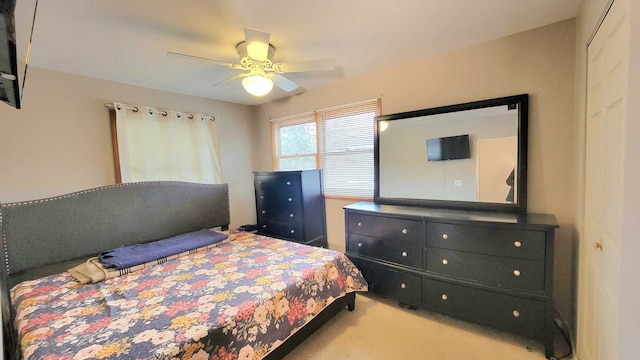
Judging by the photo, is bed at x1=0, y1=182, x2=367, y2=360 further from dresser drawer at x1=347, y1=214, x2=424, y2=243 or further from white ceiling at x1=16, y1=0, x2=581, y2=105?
white ceiling at x1=16, y1=0, x2=581, y2=105

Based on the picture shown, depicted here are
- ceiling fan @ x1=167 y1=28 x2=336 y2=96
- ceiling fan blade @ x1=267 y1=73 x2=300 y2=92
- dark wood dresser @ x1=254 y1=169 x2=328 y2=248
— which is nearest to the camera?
ceiling fan @ x1=167 y1=28 x2=336 y2=96

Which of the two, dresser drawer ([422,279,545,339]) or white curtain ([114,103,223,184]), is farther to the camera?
white curtain ([114,103,223,184])

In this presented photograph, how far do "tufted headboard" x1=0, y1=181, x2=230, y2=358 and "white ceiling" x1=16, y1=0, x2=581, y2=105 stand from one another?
1.22 m

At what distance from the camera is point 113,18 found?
1711mm

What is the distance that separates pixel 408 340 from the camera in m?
1.98

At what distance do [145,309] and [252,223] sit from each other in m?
2.76

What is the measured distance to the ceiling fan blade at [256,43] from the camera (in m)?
1.65

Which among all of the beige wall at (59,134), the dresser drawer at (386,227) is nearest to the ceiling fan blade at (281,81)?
the dresser drawer at (386,227)

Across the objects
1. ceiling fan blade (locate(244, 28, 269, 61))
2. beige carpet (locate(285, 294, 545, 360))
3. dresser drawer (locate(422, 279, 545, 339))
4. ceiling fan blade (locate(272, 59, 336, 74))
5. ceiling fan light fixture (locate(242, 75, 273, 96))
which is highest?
ceiling fan blade (locate(244, 28, 269, 61))

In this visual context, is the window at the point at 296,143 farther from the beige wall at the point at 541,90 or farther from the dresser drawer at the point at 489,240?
the dresser drawer at the point at 489,240

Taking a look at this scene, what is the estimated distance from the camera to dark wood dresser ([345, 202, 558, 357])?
1783mm

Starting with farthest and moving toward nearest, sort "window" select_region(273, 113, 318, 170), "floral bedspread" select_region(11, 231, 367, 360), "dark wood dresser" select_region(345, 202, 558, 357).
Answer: "window" select_region(273, 113, 318, 170) → "dark wood dresser" select_region(345, 202, 558, 357) → "floral bedspread" select_region(11, 231, 367, 360)

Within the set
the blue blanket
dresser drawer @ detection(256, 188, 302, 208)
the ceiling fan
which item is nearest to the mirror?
dresser drawer @ detection(256, 188, 302, 208)

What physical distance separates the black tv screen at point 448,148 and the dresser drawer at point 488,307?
1.15m
